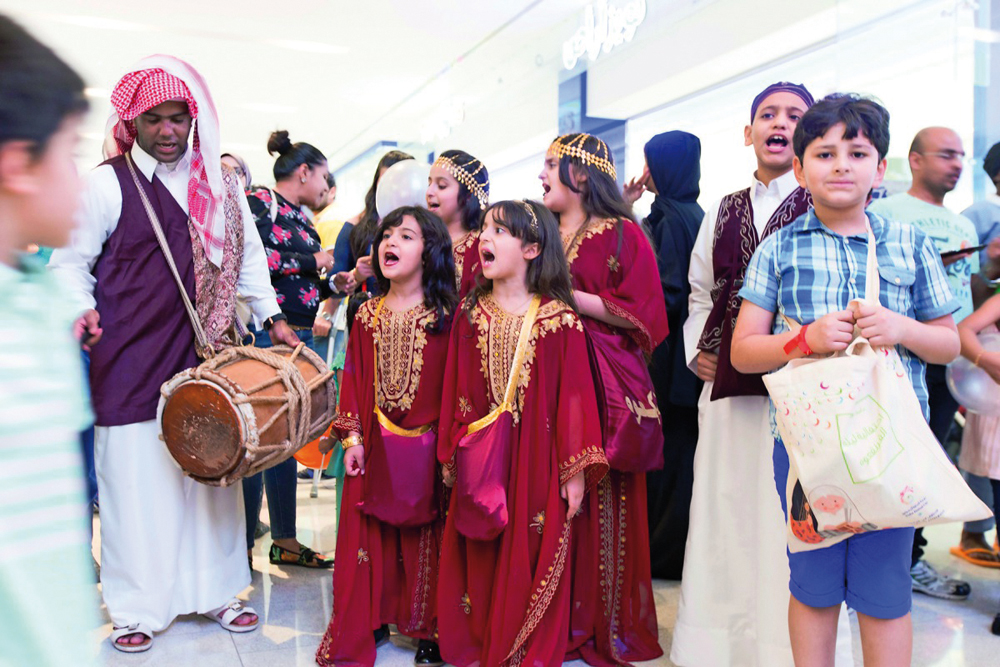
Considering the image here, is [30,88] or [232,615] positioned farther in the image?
[232,615]

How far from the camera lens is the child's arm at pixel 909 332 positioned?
5.25 ft

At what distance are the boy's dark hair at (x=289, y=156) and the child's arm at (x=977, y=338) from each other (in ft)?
8.80

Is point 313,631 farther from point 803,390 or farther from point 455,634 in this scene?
point 803,390

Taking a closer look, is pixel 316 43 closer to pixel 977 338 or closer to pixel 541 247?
pixel 541 247

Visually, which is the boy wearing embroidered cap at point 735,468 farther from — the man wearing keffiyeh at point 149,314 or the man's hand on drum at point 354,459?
the man wearing keffiyeh at point 149,314

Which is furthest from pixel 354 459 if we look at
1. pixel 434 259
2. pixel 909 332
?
pixel 909 332

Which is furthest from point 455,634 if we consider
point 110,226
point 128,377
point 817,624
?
point 110,226

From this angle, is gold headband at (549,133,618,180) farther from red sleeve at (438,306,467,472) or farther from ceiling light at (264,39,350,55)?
ceiling light at (264,39,350,55)

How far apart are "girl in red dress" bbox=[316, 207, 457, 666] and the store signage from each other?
426 centimetres

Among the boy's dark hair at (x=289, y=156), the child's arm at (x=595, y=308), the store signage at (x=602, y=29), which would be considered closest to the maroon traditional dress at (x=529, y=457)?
the child's arm at (x=595, y=308)

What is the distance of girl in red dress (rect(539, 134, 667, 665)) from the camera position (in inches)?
97.0

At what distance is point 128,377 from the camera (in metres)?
2.59

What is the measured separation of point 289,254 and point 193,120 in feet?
3.10

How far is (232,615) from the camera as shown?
277 cm
